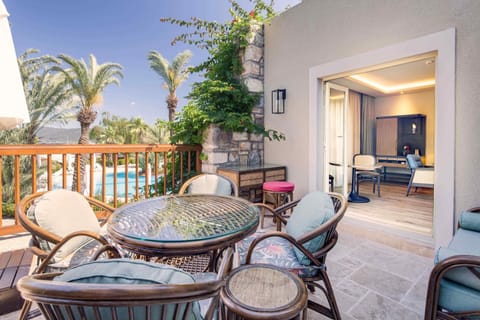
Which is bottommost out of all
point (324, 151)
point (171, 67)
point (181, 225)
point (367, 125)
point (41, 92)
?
point (181, 225)

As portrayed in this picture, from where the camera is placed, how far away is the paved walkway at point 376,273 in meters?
1.74

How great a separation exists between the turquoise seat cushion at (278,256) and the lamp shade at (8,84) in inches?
75.8

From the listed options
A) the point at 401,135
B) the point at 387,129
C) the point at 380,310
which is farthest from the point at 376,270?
the point at 387,129

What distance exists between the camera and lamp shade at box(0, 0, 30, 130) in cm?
178

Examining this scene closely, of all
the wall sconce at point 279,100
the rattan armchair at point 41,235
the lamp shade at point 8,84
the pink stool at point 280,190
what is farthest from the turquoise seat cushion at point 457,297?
the wall sconce at point 279,100

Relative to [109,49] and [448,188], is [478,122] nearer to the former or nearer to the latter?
[448,188]

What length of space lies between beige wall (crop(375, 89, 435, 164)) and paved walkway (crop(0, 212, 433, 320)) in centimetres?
517

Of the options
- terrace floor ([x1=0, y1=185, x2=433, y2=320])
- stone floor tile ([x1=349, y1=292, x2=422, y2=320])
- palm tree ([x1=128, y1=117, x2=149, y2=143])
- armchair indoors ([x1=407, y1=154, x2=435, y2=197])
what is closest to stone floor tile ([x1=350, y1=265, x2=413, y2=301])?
terrace floor ([x1=0, y1=185, x2=433, y2=320])

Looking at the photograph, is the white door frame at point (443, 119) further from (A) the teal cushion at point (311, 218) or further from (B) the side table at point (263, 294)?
(B) the side table at point (263, 294)

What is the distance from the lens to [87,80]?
9.56m

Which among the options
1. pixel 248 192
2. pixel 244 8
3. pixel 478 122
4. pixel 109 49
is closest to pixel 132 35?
pixel 109 49

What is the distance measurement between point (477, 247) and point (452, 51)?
6.24ft

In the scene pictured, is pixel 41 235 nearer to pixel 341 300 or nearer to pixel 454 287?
pixel 341 300

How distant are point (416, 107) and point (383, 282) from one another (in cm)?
669
